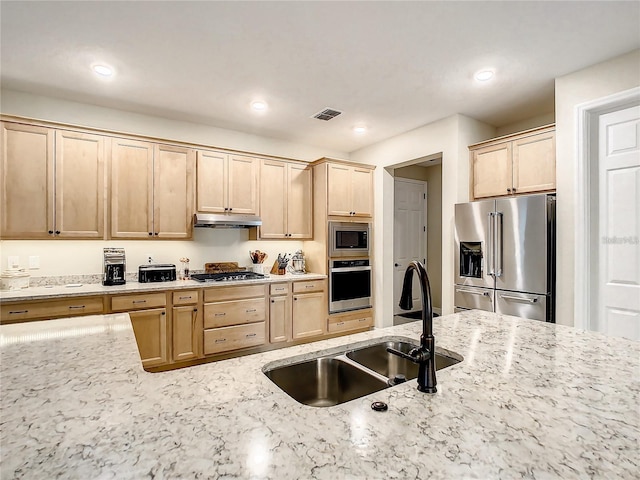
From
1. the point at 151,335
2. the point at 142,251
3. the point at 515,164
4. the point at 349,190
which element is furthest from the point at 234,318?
the point at 515,164

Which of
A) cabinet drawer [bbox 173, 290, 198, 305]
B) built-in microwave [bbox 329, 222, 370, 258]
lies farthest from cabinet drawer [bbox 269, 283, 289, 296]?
cabinet drawer [bbox 173, 290, 198, 305]

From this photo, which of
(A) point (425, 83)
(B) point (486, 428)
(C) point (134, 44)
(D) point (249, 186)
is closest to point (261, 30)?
(C) point (134, 44)

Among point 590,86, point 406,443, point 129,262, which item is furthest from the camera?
point 129,262

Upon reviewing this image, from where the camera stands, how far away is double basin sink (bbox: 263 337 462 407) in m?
1.24

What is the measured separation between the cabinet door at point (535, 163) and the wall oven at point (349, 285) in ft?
6.70

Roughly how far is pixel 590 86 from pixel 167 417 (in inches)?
141

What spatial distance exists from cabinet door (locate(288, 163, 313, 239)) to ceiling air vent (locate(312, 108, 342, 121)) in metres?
0.80

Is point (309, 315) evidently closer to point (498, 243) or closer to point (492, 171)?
point (498, 243)

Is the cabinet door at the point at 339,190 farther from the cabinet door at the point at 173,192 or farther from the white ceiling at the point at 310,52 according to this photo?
the cabinet door at the point at 173,192

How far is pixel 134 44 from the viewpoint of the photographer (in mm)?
2387

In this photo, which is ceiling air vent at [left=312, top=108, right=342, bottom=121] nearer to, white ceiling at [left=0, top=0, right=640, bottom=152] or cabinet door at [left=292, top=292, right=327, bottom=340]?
white ceiling at [left=0, top=0, right=640, bottom=152]

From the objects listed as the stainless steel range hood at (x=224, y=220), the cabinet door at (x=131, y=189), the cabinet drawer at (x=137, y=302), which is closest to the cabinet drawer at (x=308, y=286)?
the stainless steel range hood at (x=224, y=220)

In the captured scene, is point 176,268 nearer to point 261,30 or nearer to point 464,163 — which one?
point 261,30

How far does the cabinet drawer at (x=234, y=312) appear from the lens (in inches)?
136
